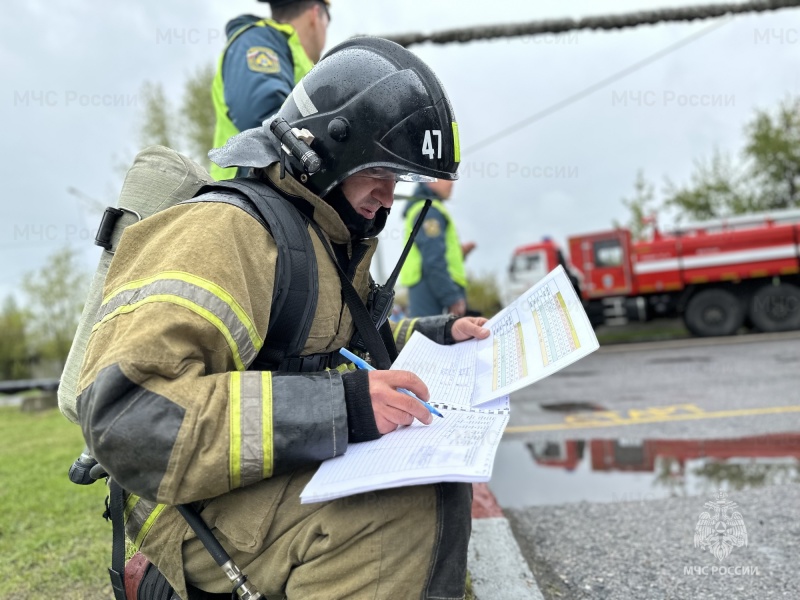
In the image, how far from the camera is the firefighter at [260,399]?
1081 mm

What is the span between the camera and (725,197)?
2027 centimetres

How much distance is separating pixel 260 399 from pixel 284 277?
303 millimetres

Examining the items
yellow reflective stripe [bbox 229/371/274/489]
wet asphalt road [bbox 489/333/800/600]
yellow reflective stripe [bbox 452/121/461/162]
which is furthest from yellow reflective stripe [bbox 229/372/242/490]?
wet asphalt road [bbox 489/333/800/600]

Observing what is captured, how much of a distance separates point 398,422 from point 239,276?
0.43 meters

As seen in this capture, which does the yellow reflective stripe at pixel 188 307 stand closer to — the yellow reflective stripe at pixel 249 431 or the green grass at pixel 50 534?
the yellow reflective stripe at pixel 249 431

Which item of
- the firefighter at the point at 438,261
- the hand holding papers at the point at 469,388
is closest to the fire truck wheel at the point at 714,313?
the firefighter at the point at 438,261

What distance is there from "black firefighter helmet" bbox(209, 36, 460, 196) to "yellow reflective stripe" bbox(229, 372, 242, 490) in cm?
60

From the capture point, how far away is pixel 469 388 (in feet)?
5.22

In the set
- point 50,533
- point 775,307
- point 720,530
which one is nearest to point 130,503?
point 50,533

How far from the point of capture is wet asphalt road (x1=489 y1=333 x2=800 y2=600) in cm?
220

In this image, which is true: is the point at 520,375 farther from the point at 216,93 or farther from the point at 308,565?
the point at 216,93

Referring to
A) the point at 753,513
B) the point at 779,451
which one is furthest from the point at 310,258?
the point at 779,451

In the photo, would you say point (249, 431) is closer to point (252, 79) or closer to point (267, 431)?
point (267, 431)

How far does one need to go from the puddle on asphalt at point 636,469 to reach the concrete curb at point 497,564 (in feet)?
1.78
